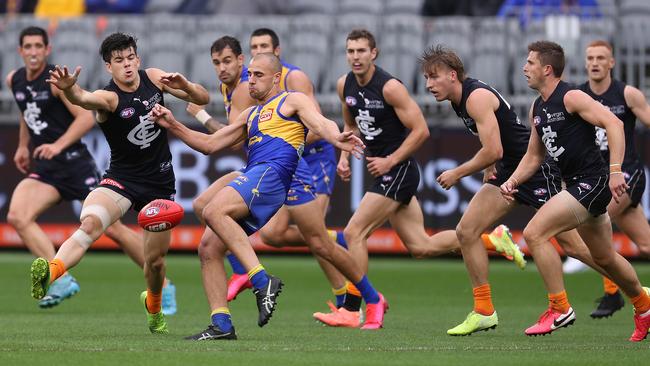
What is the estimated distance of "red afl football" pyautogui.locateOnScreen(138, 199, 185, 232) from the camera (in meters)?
9.29

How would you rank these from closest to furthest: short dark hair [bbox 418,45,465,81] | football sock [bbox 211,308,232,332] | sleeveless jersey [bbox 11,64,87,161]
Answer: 1. football sock [bbox 211,308,232,332]
2. short dark hair [bbox 418,45,465,81]
3. sleeveless jersey [bbox 11,64,87,161]

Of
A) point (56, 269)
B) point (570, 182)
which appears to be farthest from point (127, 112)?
point (570, 182)

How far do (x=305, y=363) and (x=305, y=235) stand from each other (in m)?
3.14

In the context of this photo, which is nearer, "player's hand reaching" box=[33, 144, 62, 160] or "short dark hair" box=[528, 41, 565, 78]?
"short dark hair" box=[528, 41, 565, 78]

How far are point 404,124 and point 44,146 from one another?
151 inches

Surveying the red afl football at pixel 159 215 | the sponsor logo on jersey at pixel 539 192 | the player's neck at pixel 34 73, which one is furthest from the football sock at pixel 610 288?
the player's neck at pixel 34 73

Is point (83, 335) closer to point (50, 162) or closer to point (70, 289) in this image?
point (70, 289)

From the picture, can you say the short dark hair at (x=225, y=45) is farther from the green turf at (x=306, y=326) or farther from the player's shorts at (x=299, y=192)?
the green turf at (x=306, y=326)

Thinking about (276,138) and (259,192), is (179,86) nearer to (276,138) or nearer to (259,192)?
(276,138)

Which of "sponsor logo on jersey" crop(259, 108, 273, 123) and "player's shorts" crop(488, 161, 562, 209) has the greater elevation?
"sponsor logo on jersey" crop(259, 108, 273, 123)

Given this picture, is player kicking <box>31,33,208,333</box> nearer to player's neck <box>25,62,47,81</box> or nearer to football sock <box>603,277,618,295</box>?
player's neck <box>25,62,47,81</box>

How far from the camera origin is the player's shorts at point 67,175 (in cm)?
1352

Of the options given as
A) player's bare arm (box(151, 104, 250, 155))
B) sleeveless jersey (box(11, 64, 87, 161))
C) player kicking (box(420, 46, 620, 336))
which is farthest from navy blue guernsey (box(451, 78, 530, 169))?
sleeveless jersey (box(11, 64, 87, 161))

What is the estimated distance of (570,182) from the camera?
10.2 meters
